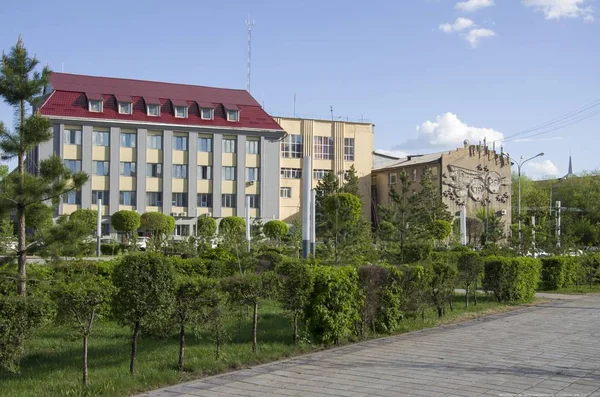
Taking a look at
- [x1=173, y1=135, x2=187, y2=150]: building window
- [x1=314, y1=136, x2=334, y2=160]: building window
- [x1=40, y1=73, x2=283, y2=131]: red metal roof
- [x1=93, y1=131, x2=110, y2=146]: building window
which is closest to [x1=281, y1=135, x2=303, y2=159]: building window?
[x1=314, y1=136, x2=334, y2=160]: building window

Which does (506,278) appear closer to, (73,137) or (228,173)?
(228,173)

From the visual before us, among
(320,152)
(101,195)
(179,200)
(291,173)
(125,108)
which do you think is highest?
(125,108)

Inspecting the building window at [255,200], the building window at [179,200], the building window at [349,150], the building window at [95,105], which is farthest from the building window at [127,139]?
the building window at [349,150]

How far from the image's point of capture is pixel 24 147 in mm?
10188

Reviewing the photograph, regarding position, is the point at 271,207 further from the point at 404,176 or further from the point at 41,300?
the point at 41,300

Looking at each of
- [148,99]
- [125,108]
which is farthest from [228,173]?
[125,108]

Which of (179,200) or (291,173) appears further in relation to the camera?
(291,173)

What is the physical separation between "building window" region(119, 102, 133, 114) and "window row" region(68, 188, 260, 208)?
6.17 metres

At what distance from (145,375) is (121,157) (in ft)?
148

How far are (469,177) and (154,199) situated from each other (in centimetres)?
2872

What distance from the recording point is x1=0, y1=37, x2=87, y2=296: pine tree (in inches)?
388

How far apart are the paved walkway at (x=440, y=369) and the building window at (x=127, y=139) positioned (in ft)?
138

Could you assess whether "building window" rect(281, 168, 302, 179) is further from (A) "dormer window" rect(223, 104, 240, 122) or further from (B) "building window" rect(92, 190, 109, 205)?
(B) "building window" rect(92, 190, 109, 205)

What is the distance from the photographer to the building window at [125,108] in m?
50.7
